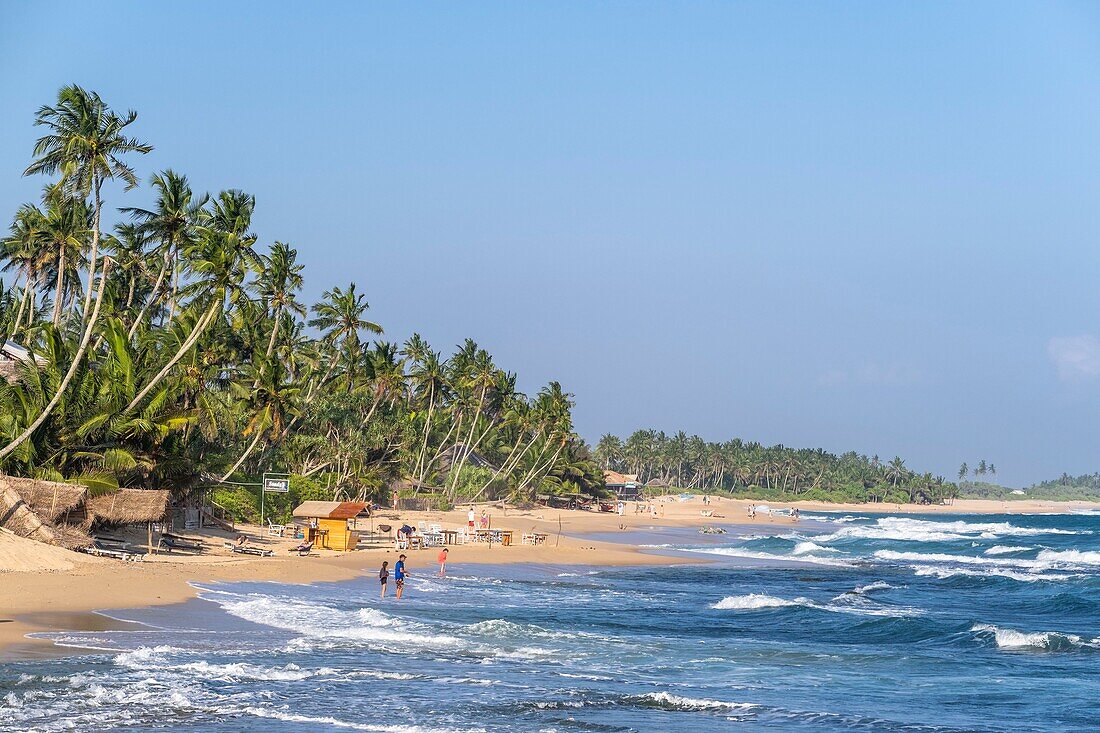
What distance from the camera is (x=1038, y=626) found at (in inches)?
1292

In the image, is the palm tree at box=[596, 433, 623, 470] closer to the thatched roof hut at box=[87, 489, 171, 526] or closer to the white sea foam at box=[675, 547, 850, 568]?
the white sea foam at box=[675, 547, 850, 568]

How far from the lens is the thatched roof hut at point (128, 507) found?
103 feet

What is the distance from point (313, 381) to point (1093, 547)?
5868 cm

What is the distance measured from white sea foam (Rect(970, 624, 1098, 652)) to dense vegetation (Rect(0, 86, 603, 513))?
1068 inches

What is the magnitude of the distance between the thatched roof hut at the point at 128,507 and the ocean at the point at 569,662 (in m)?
5.01

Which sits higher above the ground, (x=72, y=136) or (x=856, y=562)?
(x=72, y=136)

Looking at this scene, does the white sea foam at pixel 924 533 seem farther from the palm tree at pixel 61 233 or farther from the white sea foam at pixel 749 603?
the palm tree at pixel 61 233

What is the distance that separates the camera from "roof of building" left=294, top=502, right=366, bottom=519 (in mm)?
41272

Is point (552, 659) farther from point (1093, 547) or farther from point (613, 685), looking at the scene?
point (1093, 547)

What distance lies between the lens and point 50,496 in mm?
28781

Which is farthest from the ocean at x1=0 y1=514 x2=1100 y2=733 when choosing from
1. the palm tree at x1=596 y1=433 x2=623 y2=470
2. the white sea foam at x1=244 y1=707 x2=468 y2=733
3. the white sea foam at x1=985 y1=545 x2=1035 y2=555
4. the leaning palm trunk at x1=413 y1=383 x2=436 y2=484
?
the palm tree at x1=596 y1=433 x2=623 y2=470

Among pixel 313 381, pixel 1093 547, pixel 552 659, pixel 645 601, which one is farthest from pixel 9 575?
pixel 1093 547

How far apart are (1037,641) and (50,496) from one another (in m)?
28.4

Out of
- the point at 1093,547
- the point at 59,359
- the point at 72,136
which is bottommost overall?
the point at 1093,547
